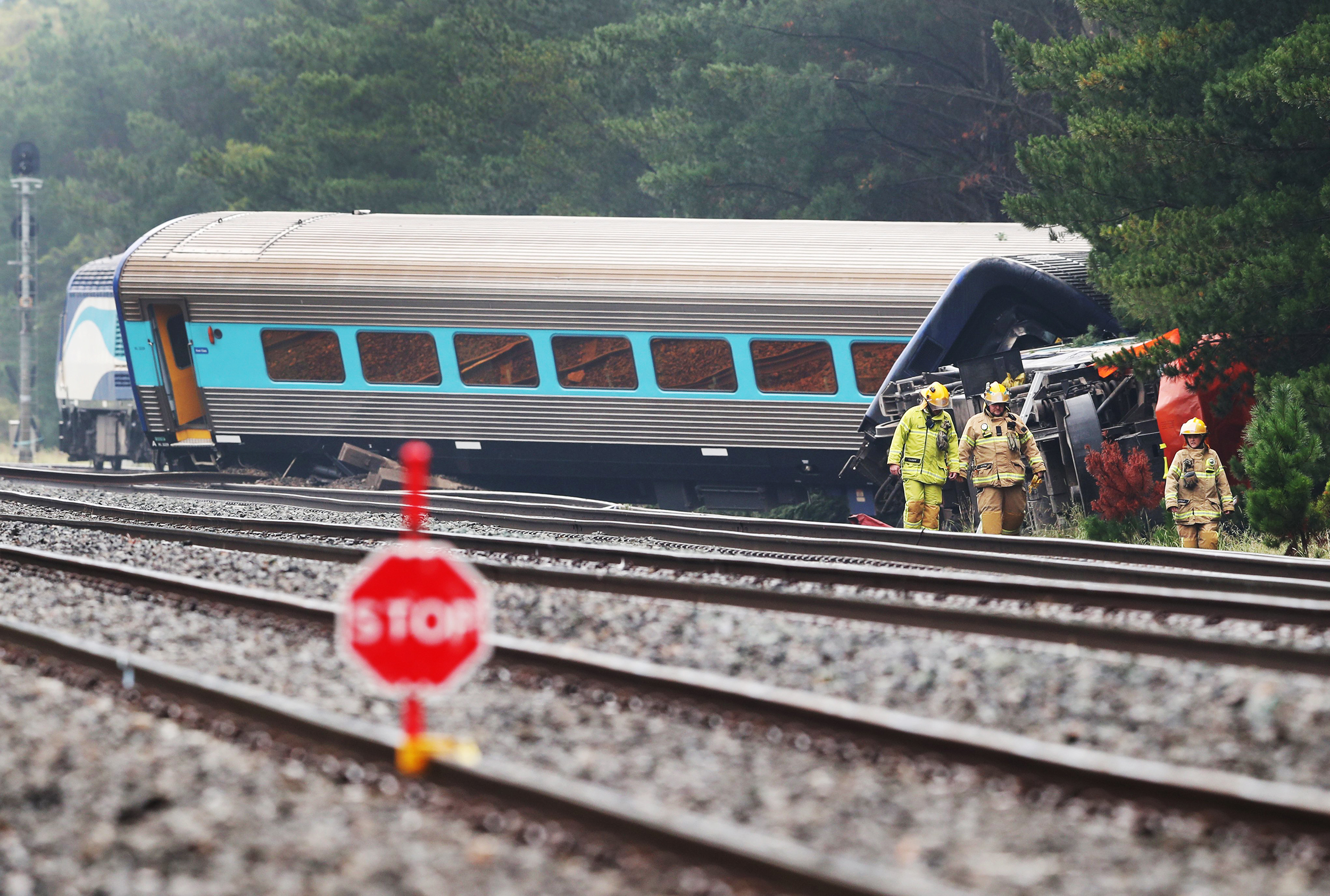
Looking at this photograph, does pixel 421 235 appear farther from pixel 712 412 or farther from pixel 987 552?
pixel 987 552

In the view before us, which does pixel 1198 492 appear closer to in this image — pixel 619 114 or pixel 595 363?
pixel 595 363

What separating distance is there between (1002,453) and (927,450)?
→ 614 millimetres

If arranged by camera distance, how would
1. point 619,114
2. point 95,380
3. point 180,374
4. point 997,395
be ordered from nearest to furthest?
point 997,395
point 180,374
point 95,380
point 619,114

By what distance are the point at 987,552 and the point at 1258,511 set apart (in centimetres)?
228

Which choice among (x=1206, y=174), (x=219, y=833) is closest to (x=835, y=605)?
(x=219, y=833)

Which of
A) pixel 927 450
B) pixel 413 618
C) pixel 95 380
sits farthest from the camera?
pixel 95 380

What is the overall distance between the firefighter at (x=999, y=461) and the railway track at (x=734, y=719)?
21.6 feet

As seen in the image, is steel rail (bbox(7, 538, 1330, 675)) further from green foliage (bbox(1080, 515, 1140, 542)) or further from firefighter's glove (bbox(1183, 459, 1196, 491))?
green foliage (bbox(1080, 515, 1140, 542))

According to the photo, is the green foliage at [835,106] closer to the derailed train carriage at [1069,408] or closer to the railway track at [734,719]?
the derailed train carriage at [1069,408]

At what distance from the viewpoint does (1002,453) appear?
470 inches

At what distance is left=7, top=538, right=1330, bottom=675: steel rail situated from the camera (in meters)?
5.90

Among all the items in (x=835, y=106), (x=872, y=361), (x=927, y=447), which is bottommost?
(x=927, y=447)

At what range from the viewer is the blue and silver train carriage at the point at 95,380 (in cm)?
2773

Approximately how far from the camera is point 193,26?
57500mm
